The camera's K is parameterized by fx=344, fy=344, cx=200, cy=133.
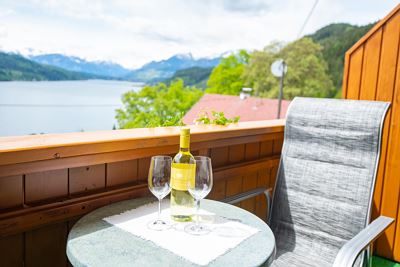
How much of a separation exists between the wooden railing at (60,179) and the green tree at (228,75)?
3061 centimetres

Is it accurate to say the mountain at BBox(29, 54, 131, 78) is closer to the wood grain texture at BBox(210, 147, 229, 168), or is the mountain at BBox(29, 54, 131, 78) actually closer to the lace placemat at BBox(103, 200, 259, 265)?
the wood grain texture at BBox(210, 147, 229, 168)

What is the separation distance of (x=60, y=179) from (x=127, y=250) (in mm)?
453

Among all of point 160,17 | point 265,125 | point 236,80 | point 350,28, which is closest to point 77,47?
point 160,17

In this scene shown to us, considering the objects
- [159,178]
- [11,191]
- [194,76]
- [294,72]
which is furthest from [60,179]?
Result: [194,76]

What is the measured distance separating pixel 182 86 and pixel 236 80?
19.2ft

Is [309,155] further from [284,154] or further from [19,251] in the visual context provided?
[19,251]

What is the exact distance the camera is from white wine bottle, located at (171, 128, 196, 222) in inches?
47.3

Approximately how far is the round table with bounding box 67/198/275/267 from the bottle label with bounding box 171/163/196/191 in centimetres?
23

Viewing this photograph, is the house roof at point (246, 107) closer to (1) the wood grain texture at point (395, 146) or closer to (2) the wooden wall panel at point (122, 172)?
(1) the wood grain texture at point (395, 146)

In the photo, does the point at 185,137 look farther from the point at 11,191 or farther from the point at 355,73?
the point at 355,73

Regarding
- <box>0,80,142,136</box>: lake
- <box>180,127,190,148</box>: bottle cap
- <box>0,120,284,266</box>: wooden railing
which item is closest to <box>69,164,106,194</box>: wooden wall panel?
<box>0,120,284,266</box>: wooden railing

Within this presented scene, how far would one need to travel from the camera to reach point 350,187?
177 cm

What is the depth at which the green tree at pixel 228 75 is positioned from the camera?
32.3m

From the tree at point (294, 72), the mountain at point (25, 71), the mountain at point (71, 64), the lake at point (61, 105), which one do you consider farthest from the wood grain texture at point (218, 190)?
the tree at point (294, 72)
